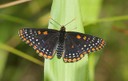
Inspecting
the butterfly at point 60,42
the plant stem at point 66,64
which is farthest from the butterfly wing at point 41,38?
the plant stem at point 66,64

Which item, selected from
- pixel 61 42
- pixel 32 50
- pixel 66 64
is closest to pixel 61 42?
pixel 61 42

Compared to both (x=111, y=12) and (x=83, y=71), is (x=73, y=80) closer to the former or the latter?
(x=83, y=71)

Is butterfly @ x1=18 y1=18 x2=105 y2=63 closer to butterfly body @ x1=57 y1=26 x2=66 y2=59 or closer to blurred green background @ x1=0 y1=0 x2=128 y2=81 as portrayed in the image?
butterfly body @ x1=57 y1=26 x2=66 y2=59

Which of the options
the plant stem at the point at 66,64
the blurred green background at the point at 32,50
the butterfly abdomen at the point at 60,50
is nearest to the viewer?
the plant stem at the point at 66,64

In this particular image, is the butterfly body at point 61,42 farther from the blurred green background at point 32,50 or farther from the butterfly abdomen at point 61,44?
the blurred green background at point 32,50

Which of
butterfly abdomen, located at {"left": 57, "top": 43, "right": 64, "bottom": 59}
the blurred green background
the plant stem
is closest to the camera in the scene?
the plant stem

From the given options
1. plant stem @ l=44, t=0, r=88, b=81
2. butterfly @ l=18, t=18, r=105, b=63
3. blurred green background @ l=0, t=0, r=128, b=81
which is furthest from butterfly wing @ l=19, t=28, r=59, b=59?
blurred green background @ l=0, t=0, r=128, b=81
